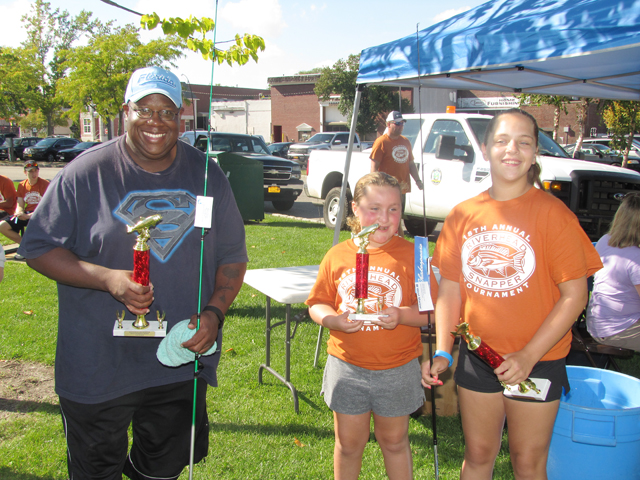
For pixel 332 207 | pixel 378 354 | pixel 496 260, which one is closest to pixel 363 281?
pixel 378 354

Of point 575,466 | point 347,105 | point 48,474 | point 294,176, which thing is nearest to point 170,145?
point 48,474

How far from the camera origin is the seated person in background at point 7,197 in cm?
792

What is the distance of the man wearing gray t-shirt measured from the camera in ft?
5.97

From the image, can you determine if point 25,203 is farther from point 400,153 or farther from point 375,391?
point 375,391

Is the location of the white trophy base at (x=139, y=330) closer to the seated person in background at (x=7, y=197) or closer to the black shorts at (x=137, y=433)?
the black shorts at (x=137, y=433)

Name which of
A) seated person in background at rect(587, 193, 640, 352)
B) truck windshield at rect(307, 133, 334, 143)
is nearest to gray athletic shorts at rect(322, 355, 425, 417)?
seated person in background at rect(587, 193, 640, 352)

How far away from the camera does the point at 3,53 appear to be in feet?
108

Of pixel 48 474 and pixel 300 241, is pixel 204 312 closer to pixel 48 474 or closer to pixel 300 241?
pixel 48 474

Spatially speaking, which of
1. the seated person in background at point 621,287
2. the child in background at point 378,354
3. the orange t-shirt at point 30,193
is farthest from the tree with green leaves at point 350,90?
the child in background at point 378,354

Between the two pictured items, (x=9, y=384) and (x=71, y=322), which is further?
(x=9, y=384)

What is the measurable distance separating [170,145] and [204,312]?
66 cm

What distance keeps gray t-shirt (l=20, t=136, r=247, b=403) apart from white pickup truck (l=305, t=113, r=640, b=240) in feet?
16.7

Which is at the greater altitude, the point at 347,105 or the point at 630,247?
the point at 347,105

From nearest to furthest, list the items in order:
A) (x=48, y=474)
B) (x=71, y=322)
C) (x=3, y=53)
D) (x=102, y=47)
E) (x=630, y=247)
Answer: (x=71, y=322) < (x=48, y=474) < (x=630, y=247) < (x=102, y=47) < (x=3, y=53)
